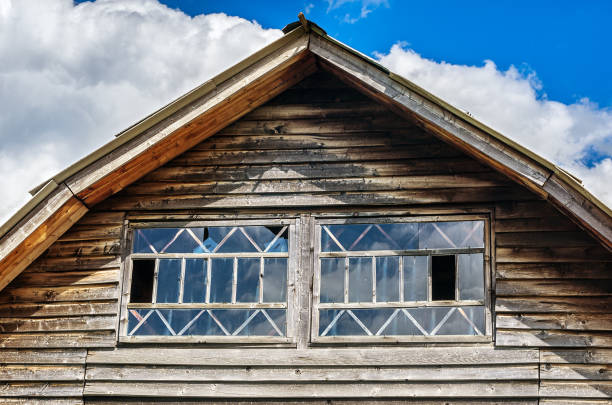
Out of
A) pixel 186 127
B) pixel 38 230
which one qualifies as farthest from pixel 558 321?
pixel 38 230

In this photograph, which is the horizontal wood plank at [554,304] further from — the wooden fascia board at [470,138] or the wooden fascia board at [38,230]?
the wooden fascia board at [38,230]

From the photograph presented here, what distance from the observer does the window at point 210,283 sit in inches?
340

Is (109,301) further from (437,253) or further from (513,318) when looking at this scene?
(513,318)

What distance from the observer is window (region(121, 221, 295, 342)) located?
28.3 feet

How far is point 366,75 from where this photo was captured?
336 inches

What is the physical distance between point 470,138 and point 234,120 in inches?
114

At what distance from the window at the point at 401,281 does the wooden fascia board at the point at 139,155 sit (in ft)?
5.88

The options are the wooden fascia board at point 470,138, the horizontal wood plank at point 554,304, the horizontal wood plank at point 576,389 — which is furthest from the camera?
the horizontal wood plank at point 554,304

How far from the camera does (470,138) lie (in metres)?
8.17

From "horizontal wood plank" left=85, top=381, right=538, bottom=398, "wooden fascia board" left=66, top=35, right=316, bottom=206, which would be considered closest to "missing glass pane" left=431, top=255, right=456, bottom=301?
"horizontal wood plank" left=85, top=381, right=538, bottom=398

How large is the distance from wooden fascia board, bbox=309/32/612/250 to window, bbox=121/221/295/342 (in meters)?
1.89

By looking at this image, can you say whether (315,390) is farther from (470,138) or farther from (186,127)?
(186,127)

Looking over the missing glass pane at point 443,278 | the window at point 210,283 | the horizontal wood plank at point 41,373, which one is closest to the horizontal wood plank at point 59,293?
the window at point 210,283

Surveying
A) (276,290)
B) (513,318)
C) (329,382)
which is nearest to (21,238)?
(276,290)
